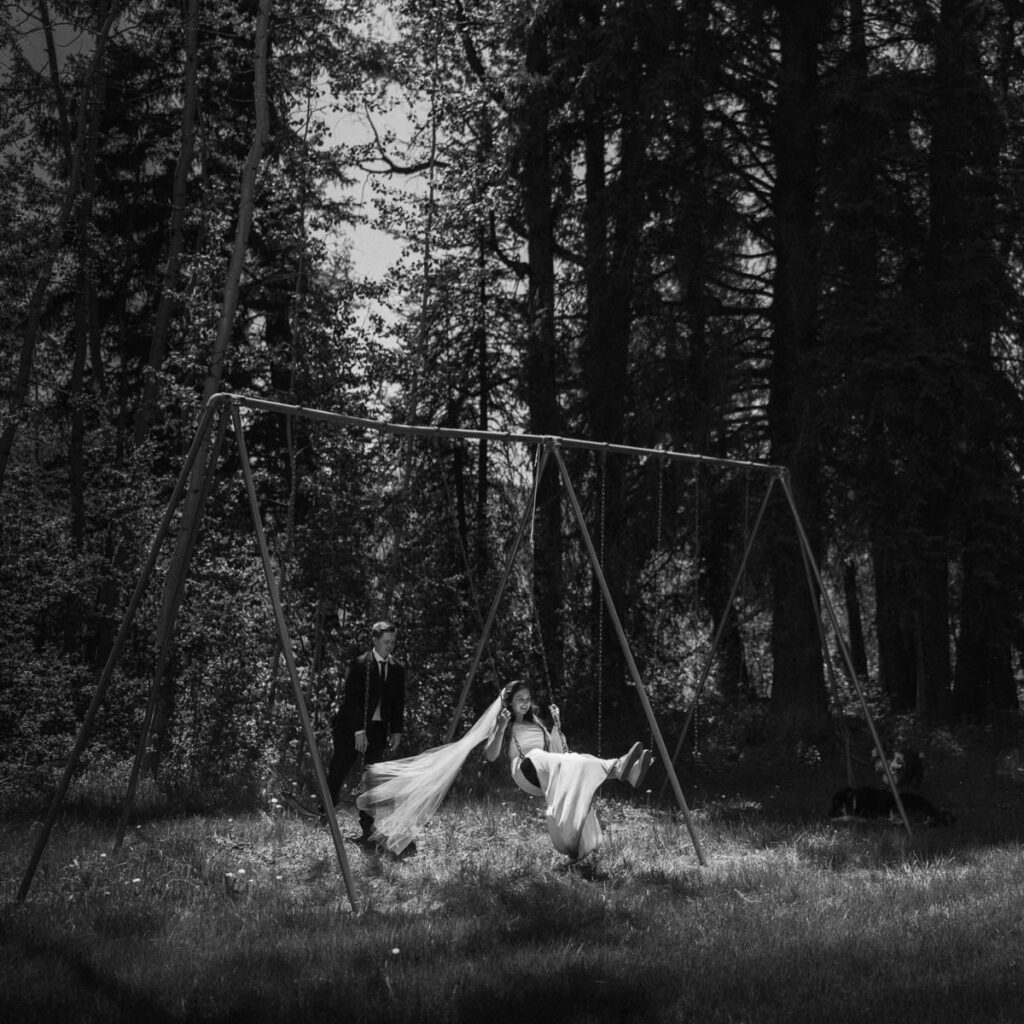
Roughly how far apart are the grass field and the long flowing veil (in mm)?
326

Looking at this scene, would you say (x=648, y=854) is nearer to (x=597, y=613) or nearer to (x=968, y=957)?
(x=968, y=957)

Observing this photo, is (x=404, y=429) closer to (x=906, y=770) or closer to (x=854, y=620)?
(x=906, y=770)

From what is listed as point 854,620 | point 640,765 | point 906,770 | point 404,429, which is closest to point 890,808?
point 906,770

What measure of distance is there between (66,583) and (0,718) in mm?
1799

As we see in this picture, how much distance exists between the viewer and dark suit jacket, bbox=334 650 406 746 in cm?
1022

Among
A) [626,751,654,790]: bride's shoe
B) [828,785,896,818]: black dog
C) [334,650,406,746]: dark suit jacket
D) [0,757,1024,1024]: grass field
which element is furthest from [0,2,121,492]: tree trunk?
[828,785,896,818]: black dog

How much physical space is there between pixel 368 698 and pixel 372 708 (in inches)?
7.7

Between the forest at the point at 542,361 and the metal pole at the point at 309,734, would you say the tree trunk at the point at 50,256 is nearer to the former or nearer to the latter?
the forest at the point at 542,361

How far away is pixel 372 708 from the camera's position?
10359mm

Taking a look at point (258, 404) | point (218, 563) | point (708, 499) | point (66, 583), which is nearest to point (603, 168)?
point (708, 499)

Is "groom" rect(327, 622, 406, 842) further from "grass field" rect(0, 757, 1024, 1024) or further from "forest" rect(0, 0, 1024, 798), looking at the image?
"forest" rect(0, 0, 1024, 798)

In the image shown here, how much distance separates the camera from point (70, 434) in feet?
67.6

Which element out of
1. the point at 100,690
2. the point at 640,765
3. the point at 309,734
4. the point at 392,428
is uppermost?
the point at 392,428

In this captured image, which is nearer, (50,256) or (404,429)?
(404,429)
